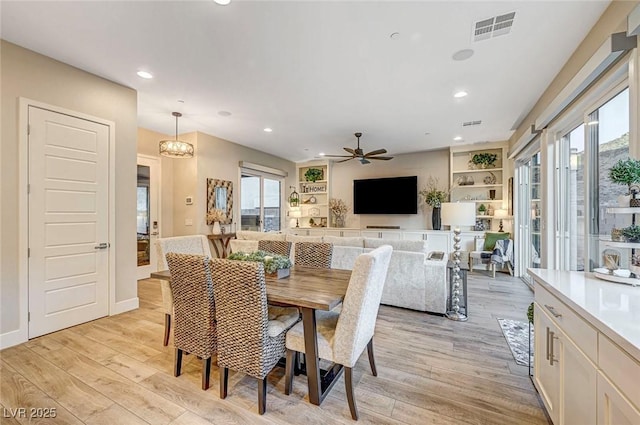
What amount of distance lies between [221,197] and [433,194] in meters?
4.93

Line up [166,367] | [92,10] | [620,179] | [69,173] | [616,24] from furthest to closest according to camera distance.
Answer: [69,173] < [166,367] < [92,10] < [616,24] < [620,179]

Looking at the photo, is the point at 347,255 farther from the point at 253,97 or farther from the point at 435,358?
the point at 253,97

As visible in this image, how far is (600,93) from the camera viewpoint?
245cm

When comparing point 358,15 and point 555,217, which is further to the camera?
point 555,217

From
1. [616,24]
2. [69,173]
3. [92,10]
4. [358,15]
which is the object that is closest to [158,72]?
[92,10]

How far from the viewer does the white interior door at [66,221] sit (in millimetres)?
2850

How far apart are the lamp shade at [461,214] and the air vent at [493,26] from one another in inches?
69.8

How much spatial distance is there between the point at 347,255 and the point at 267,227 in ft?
13.0

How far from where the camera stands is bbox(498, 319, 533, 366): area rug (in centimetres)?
251

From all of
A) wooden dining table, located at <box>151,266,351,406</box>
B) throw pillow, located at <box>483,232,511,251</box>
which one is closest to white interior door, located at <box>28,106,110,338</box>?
wooden dining table, located at <box>151,266,351,406</box>

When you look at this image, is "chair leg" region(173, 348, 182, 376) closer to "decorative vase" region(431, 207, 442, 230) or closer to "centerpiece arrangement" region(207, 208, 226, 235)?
"centerpiece arrangement" region(207, 208, 226, 235)

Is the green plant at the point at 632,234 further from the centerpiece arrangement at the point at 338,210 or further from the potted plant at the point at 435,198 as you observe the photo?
the centerpiece arrangement at the point at 338,210

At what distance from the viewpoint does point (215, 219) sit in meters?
5.50

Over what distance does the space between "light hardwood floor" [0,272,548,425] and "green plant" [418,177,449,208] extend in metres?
4.03
